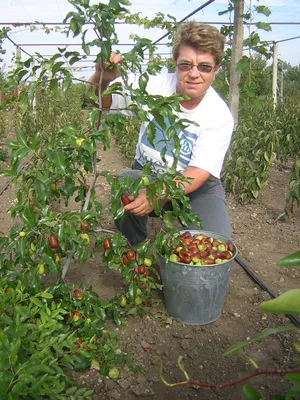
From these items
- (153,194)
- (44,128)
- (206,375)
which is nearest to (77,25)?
(153,194)

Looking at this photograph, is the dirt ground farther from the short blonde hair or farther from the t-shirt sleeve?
the short blonde hair

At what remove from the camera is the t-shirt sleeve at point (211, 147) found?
229 cm

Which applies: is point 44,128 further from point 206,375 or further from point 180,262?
point 206,375

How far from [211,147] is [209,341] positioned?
103 cm

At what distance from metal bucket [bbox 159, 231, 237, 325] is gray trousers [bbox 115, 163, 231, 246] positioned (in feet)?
1.24

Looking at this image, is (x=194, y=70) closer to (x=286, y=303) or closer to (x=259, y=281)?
(x=259, y=281)

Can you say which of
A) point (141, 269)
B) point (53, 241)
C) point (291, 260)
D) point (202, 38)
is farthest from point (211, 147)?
point (291, 260)

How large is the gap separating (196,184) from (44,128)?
3577 millimetres

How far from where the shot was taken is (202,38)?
2.17 metres

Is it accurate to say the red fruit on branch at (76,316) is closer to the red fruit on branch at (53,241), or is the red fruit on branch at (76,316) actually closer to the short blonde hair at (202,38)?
the red fruit on branch at (53,241)

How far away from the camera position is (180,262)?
195 cm

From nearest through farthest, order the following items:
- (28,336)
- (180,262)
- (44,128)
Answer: (28,336) < (180,262) < (44,128)

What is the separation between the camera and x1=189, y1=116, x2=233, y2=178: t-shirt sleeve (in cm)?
229

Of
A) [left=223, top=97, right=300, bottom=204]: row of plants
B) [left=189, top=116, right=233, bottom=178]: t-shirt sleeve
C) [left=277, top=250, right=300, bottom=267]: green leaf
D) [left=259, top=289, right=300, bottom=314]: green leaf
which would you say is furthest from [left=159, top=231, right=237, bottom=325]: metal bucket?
[left=223, top=97, right=300, bottom=204]: row of plants
